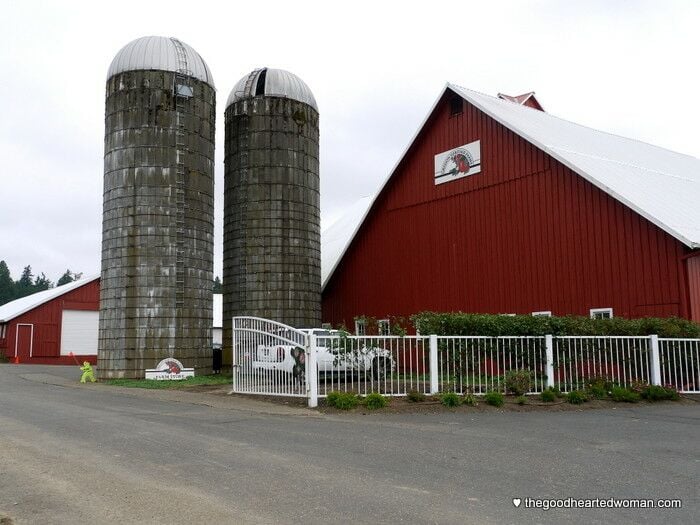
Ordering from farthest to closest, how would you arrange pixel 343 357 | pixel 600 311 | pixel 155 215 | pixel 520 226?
pixel 155 215, pixel 520 226, pixel 600 311, pixel 343 357

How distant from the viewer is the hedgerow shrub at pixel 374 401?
524 inches

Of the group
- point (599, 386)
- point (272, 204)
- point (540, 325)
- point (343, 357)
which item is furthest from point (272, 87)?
point (599, 386)

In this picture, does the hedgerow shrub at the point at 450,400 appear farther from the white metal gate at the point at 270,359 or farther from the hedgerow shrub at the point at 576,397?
the white metal gate at the point at 270,359

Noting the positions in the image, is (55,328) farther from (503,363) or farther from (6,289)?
(6,289)

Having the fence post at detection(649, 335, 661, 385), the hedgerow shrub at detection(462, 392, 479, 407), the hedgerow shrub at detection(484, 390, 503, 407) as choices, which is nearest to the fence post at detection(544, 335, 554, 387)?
the hedgerow shrub at detection(484, 390, 503, 407)

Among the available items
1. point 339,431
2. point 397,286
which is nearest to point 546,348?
point 339,431

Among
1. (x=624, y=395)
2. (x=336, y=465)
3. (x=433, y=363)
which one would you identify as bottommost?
(x=336, y=465)

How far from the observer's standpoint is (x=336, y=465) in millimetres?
7883

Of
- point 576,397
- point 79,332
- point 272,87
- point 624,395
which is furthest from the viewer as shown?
point 79,332

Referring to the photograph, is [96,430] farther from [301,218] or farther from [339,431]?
[301,218]

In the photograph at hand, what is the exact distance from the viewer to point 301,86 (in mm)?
28109

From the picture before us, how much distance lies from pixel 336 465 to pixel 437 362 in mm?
6916

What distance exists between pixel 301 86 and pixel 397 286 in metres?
9.47

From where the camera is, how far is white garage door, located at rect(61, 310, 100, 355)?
41.3 metres
